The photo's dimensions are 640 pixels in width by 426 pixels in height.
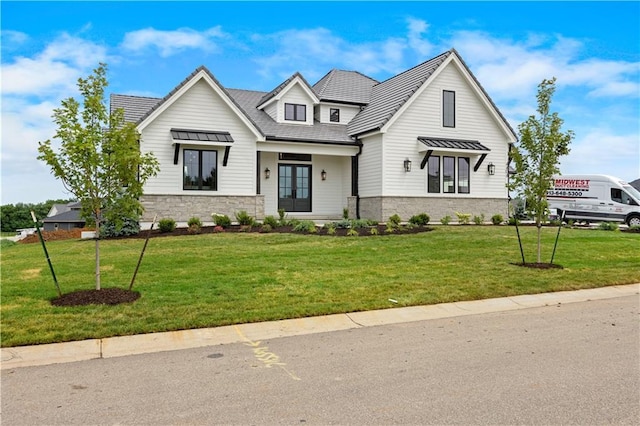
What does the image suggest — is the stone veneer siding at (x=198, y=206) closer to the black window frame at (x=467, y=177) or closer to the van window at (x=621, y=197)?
the black window frame at (x=467, y=177)

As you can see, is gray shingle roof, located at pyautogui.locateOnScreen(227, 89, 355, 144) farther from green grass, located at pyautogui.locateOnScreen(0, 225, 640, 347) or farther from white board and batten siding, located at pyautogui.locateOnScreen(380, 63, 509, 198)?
green grass, located at pyautogui.locateOnScreen(0, 225, 640, 347)

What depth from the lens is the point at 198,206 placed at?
768 inches

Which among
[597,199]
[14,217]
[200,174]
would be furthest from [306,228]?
[14,217]

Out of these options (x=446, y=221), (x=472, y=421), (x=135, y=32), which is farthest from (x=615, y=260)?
(x=135, y=32)

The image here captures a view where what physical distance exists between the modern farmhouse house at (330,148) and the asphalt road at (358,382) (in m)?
14.4

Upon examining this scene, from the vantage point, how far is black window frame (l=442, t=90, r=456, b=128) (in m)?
22.5

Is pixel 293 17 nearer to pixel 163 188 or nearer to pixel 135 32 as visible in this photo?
pixel 135 32

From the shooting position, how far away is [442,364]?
514 cm

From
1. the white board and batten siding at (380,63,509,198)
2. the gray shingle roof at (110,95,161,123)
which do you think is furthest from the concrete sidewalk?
the gray shingle roof at (110,95,161,123)

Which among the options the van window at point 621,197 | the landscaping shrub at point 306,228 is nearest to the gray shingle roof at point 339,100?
the landscaping shrub at point 306,228

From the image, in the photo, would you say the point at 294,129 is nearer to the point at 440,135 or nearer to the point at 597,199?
the point at 440,135

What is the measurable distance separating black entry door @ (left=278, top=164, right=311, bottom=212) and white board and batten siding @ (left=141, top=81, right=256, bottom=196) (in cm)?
274

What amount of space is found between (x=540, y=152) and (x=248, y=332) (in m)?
8.11

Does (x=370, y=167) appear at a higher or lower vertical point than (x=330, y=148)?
lower
